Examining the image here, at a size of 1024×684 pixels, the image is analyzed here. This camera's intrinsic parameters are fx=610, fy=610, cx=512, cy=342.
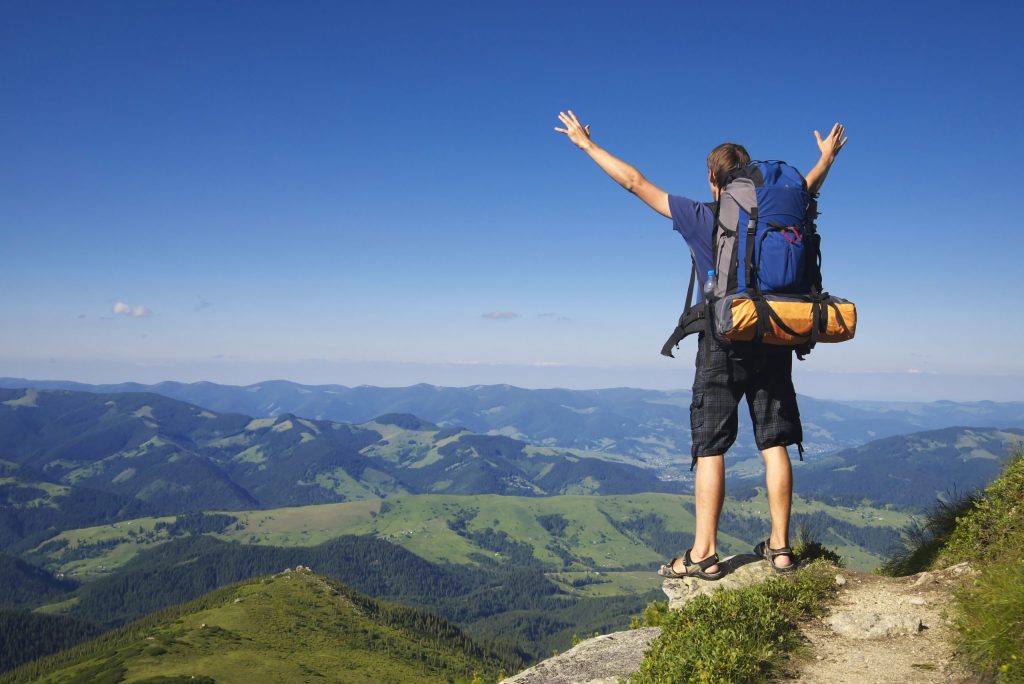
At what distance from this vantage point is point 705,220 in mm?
7895

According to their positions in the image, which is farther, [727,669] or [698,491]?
[698,491]

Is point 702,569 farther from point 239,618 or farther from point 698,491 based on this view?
point 239,618

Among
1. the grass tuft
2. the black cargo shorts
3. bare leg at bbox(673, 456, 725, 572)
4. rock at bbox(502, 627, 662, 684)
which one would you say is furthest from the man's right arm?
the grass tuft

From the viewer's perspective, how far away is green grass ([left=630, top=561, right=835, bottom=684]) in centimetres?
639

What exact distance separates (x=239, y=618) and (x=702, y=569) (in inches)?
8793

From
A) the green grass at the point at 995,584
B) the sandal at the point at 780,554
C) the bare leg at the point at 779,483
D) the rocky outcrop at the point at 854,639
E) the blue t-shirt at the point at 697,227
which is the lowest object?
the rocky outcrop at the point at 854,639

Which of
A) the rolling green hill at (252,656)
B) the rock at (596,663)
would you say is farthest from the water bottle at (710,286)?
the rolling green hill at (252,656)

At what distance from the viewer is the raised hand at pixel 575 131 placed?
337 inches

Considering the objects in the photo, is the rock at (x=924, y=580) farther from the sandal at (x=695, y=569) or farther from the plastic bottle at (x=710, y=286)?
the plastic bottle at (x=710, y=286)

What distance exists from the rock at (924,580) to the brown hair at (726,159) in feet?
20.6

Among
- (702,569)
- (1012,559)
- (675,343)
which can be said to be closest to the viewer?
(1012,559)

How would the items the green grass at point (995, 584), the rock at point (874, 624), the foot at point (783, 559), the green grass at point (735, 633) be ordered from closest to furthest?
1. the green grass at point (995, 584)
2. the green grass at point (735, 633)
3. the rock at point (874, 624)
4. the foot at point (783, 559)

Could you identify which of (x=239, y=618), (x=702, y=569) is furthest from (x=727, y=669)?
(x=239, y=618)

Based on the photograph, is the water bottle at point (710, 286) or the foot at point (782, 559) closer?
the water bottle at point (710, 286)
